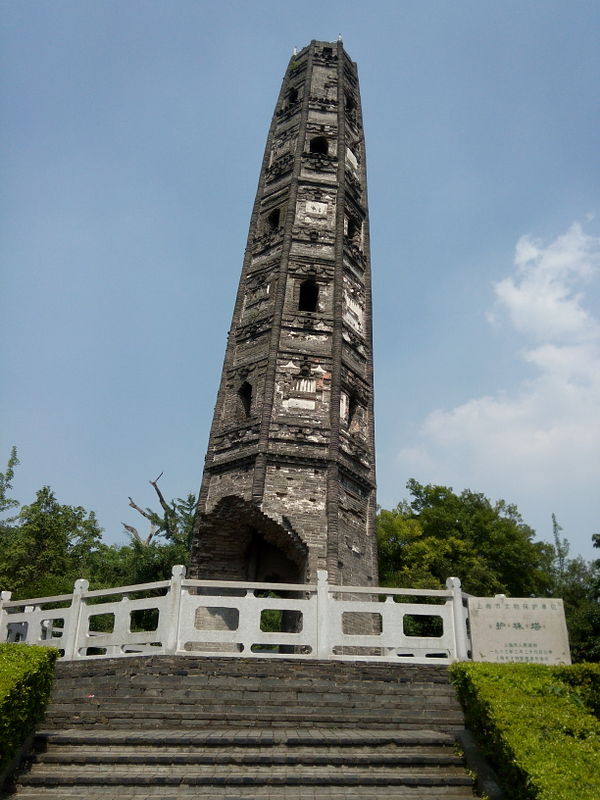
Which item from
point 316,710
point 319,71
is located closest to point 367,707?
point 316,710

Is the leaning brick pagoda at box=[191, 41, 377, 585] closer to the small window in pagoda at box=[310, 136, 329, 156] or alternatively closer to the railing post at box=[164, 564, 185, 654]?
the small window in pagoda at box=[310, 136, 329, 156]

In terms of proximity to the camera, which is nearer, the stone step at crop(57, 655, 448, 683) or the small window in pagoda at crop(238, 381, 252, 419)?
the stone step at crop(57, 655, 448, 683)

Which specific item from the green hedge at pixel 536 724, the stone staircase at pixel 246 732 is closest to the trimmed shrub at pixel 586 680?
the green hedge at pixel 536 724

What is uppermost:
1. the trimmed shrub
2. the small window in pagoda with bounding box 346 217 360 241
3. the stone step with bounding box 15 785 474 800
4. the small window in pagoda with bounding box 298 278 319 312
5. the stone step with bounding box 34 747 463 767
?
the small window in pagoda with bounding box 346 217 360 241

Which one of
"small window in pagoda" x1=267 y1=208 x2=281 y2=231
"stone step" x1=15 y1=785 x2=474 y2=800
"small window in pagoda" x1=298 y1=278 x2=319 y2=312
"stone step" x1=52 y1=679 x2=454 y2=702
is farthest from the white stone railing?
"small window in pagoda" x1=267 y1=208 x2=281 y2=231

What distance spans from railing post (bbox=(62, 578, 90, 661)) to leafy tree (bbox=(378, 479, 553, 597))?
57.6 feet

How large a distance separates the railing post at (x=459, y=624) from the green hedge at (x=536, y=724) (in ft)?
9.56

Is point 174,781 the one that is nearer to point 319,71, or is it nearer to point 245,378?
point 245,378

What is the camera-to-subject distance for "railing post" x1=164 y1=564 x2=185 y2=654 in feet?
30.7

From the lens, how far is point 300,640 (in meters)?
9.48

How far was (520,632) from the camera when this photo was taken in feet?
27.3

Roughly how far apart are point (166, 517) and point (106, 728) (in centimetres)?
2286

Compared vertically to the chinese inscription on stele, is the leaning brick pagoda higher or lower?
higher

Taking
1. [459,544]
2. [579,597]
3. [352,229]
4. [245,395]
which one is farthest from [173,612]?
[579,597]
